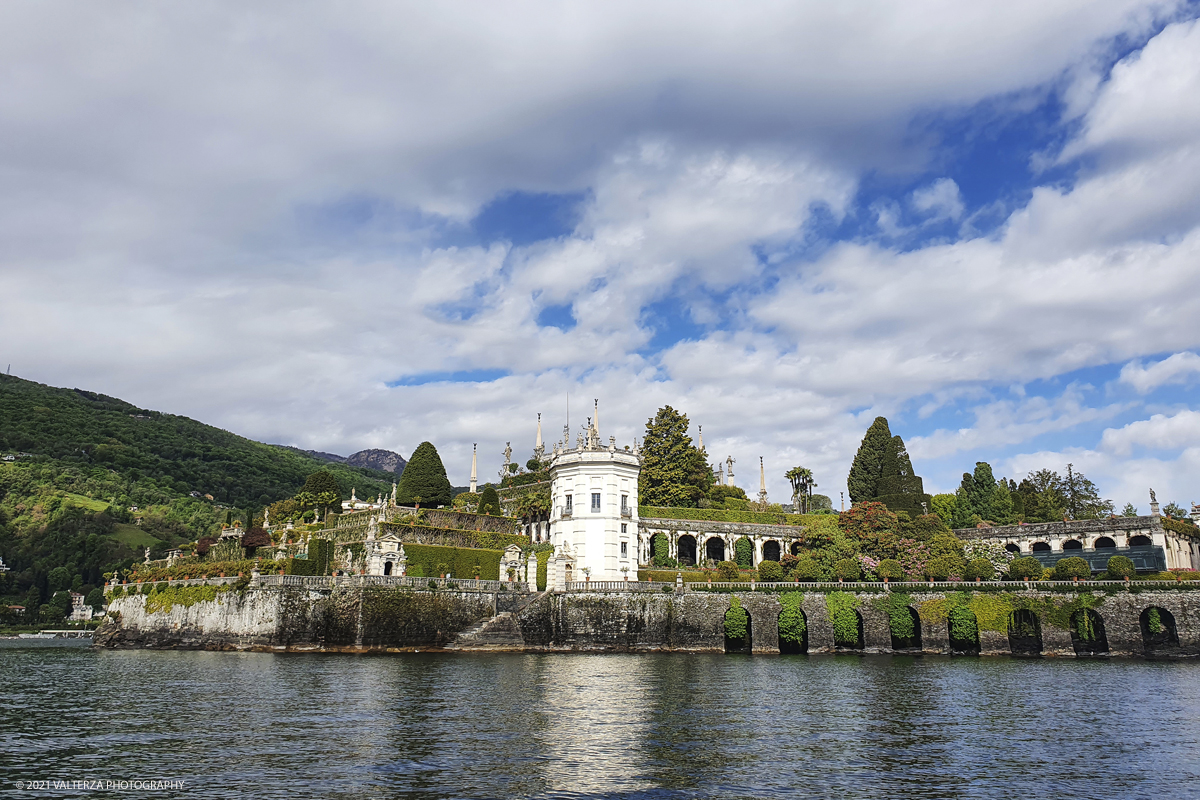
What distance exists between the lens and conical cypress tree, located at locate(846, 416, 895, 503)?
8925 cm

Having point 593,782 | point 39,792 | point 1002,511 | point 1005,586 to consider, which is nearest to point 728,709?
point 593,782

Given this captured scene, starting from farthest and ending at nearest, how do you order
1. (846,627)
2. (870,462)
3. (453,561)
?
1. (870,462)
2. (453,561)
3. (846,627)

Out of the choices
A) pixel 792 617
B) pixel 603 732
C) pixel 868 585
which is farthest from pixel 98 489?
pixel 603 732

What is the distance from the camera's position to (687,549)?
79625 mm

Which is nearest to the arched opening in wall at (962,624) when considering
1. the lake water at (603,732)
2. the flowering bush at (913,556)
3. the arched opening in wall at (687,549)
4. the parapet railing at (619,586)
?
the flowering bush at (913,556)

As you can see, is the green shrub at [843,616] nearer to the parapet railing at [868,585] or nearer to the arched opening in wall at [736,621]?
the parapet railing at [868,585]

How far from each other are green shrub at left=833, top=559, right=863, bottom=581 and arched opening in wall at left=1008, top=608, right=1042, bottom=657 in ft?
35.2

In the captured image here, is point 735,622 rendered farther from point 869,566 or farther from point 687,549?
point 687,549

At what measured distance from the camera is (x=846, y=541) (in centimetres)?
6825

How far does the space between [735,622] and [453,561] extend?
21.9 metres

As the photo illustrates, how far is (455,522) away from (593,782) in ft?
161

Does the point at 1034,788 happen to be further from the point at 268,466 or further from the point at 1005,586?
the point at 268,466

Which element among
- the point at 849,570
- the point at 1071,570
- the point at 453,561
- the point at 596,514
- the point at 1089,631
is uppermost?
the point at 596,514

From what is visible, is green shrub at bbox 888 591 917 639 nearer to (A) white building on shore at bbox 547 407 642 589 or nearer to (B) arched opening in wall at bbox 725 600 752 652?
(B) arched opening in wall at bbox 725 600 752 652
